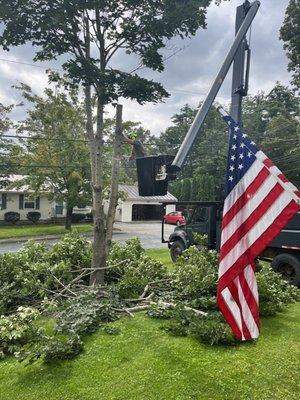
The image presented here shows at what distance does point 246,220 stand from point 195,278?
3611mm

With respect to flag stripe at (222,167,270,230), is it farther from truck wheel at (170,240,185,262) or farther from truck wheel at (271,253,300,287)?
truck wheel at (170,240,185,262)

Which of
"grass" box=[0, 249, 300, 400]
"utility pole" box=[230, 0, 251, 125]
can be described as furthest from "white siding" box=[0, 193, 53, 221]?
"grass" box=[0, 249, 300, 400]

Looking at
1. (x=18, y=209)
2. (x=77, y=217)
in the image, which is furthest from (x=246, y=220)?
(x=18, y=209)

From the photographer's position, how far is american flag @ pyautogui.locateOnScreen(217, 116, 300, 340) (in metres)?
4.33

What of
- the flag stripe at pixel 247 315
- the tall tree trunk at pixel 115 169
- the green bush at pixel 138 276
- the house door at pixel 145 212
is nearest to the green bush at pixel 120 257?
the green bush at pixel 138 276

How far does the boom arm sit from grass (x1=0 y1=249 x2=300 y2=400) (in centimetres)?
283

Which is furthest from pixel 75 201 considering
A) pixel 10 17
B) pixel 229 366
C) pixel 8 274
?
pixel 229 366

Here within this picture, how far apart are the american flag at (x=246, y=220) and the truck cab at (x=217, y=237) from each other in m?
6.29

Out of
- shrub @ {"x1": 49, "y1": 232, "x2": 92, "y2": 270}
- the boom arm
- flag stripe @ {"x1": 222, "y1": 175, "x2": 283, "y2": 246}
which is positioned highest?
the boom arm

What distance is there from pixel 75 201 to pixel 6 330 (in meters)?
20.8

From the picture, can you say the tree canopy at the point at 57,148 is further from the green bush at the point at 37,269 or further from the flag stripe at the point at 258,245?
the flag stripe at the point at 258,245

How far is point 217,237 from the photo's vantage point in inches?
504

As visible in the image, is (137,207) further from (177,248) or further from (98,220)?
(98,220)

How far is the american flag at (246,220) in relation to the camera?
433 centimetres
